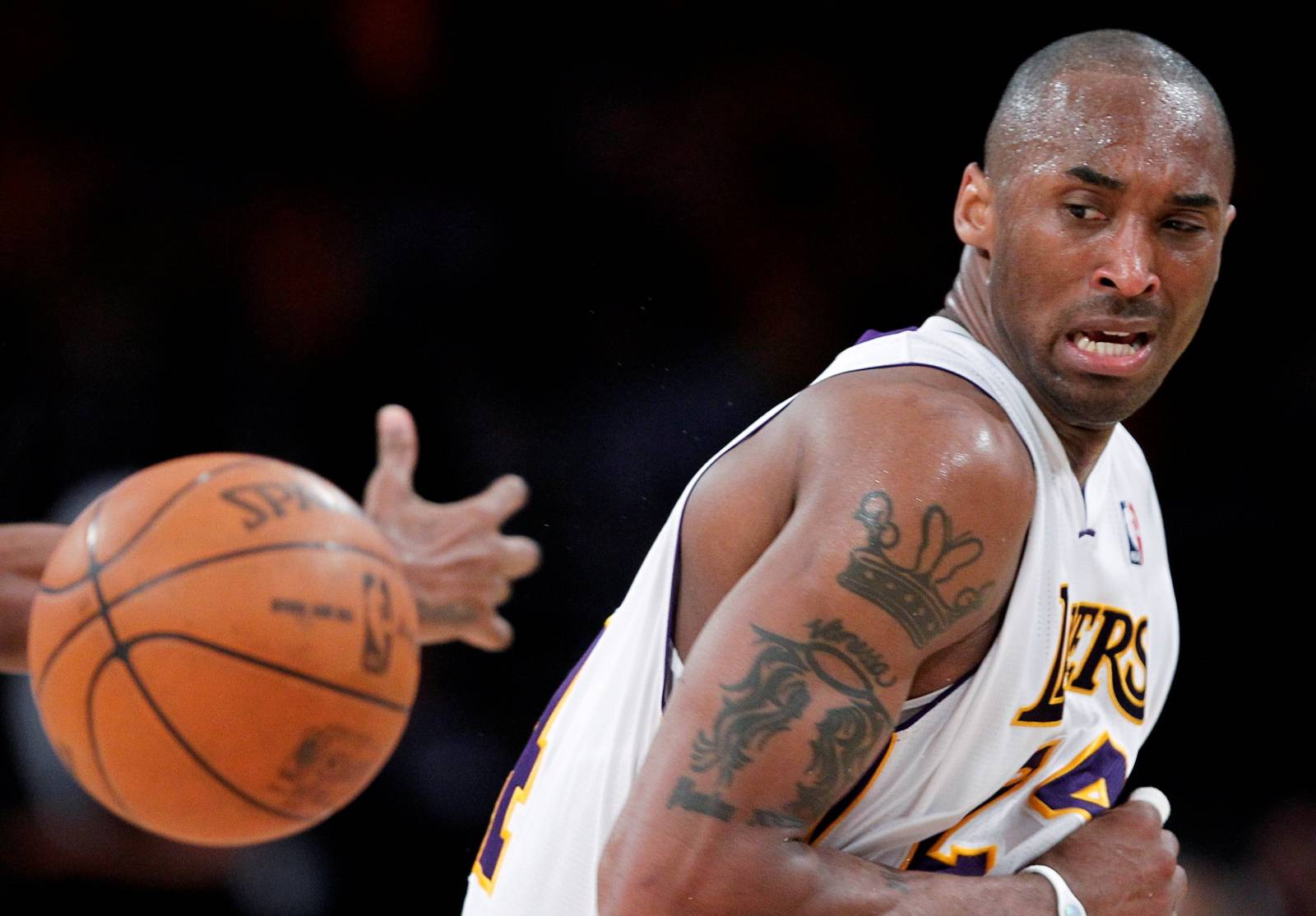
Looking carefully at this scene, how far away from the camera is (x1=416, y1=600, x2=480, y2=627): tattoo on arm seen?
3.73 meters

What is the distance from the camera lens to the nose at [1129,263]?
7.09 feet

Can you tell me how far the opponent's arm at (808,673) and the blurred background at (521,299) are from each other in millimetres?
2439

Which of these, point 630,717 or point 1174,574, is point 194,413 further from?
point 1174,574

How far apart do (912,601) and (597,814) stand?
24.6 inches

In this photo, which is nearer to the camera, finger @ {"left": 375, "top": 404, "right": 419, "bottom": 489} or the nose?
the nose

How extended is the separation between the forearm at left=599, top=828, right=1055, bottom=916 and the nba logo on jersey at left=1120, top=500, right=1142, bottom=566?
2.39 feet

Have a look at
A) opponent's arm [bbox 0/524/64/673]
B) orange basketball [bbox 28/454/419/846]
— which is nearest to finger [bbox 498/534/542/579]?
opponent's arm [bbox 0/524/64/673]

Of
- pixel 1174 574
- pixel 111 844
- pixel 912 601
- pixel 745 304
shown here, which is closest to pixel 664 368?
pixel 745 304

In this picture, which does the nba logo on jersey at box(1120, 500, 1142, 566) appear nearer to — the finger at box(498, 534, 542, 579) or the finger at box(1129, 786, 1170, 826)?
the finger at box(1129, 786, 1170, 826)

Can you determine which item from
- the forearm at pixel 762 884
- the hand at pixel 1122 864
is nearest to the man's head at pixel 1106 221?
the hand at pixel 1122 864

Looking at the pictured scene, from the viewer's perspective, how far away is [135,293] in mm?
4199

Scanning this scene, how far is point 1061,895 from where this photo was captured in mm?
2076

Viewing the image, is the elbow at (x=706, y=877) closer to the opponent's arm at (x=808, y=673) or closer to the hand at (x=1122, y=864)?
the opponent's arm at (x=808, y=673)

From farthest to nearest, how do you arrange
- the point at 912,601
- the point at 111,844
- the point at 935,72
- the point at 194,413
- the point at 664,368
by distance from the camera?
the point at 935,72 < the point at 664,368 < the point at 194,413 < the point at 111,844 < the point at 912,601
